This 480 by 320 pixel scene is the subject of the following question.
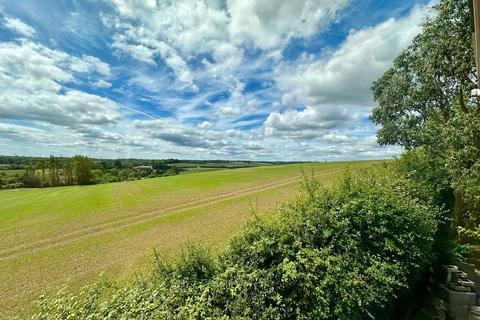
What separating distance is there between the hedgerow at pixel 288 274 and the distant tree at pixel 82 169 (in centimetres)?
9018

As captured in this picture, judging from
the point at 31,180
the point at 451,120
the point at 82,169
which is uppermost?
the point at 451,120

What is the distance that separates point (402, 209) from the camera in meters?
7.26

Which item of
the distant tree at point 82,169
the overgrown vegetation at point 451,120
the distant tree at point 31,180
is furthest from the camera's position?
the distant tree at point 82,169

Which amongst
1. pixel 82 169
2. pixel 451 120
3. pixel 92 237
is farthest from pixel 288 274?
pixel 82 169

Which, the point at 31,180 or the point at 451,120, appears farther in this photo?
the point at 31,180

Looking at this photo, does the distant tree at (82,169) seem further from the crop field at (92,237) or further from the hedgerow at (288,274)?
the hedgerow at (288,274)

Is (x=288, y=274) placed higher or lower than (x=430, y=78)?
lower

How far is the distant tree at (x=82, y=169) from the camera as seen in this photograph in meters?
80.4

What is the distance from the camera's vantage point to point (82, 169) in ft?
266

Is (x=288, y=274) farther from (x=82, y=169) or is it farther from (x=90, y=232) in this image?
(x=82, y=169)

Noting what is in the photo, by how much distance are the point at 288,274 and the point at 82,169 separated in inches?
3672

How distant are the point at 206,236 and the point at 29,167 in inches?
3575

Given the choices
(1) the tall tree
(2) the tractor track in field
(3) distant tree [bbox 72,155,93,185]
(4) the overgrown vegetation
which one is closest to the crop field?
(2) the tractor track in field

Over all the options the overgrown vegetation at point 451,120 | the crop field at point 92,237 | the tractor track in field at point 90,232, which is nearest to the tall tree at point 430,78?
the overgrown vegetation at point 451,120
